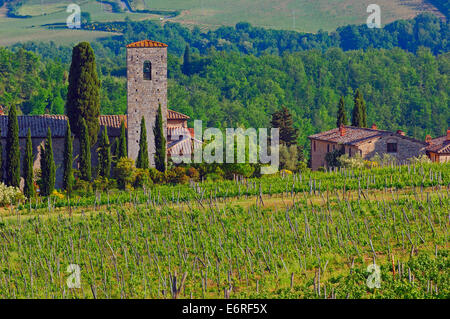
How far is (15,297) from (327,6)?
414 feet

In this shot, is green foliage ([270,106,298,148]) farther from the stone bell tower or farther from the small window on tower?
the stone bell tower

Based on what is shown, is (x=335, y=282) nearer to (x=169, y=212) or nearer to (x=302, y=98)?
(x=169, y=212)

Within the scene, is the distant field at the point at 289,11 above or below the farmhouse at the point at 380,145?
above

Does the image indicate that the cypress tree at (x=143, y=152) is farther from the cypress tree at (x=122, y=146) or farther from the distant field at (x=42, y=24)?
the distant field at (x=42, y=24)

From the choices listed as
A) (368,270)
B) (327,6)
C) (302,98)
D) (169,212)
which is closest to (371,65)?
(302,98)

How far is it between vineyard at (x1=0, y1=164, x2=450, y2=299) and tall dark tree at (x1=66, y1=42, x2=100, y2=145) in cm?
1113

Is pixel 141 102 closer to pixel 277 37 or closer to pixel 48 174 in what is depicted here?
pixel 48 174

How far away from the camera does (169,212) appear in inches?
1270

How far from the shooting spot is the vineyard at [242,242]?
23.1 metres

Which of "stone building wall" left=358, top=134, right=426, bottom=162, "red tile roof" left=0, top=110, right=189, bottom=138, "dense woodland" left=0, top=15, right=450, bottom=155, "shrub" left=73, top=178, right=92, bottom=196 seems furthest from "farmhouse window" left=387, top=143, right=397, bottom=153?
"dense woodland" left=0, top=15, right=450, bottom=155

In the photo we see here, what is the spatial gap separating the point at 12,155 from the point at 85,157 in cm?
393

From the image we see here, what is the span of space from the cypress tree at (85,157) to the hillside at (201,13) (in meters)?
87.7

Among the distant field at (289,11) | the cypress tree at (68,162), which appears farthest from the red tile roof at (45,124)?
the distant field at (289,11)
